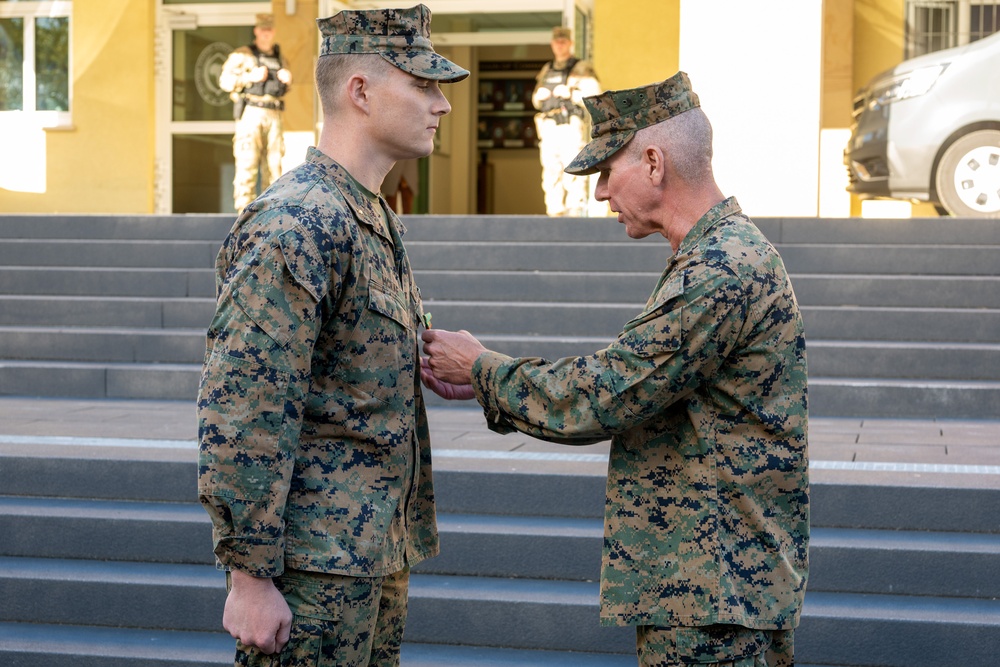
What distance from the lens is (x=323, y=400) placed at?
2611 mm

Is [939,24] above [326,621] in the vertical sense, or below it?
above

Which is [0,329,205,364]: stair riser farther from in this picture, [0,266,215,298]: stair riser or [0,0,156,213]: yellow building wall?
[0,0,156,213]: yellow building wall

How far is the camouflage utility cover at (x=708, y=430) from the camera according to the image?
108 inches

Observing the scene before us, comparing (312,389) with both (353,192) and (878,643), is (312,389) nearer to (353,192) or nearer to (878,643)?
(353,192)

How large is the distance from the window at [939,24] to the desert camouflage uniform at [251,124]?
786cm

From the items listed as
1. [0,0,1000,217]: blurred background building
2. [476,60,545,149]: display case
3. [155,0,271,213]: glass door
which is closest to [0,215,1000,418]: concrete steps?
[0,0,1000,217]: blurred background building

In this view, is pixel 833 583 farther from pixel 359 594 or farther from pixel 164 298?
pixel 164 298

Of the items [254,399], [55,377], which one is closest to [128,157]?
[55,377]

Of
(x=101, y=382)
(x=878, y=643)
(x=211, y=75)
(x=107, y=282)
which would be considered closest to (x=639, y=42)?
(x=211, y=75)

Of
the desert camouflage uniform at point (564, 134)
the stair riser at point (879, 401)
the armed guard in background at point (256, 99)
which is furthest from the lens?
the armed guard in background at point (256, 99)

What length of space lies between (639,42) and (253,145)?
5.46m

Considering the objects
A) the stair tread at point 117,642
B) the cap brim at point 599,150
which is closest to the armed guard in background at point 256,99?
the stair tread at point 117,642

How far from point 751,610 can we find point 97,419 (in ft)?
17.6

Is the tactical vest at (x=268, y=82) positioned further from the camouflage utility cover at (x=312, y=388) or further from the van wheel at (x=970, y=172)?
the camouflage utility cover at (x=312, y=388)
